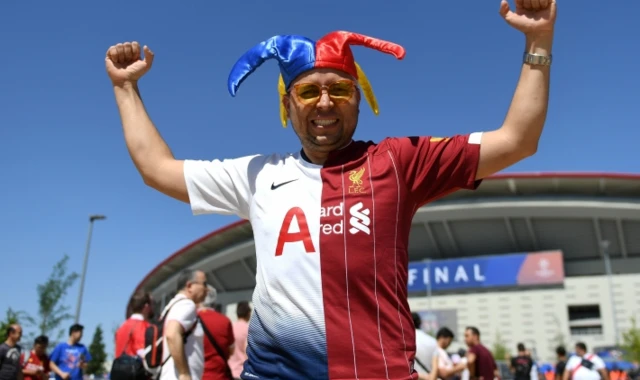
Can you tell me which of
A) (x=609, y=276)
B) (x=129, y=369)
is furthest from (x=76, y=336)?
(x=609, y=276)

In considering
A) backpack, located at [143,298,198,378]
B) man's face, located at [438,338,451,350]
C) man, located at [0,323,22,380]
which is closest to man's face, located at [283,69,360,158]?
backpack, located at [143,298,198,378]

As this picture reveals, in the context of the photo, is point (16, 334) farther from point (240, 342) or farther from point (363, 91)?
point (363, 91)

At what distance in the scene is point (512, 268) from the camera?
125 feet

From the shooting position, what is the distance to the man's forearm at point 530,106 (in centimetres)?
177

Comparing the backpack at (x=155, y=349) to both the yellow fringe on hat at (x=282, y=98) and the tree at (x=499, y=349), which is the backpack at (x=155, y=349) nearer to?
the yellow fringe on hat at (x=282, y=98)

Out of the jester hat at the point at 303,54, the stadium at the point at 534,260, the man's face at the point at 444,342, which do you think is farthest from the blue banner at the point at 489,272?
the jester hat at the point at 303,54

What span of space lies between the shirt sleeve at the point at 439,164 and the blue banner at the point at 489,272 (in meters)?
38.0

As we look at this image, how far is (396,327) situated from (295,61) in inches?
39.1

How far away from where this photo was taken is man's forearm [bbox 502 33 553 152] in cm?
177

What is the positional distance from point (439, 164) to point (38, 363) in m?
10.4

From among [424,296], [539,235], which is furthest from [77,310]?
[539,235]

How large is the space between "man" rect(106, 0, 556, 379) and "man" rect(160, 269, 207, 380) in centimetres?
284

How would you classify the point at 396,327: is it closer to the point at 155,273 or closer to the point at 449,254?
the point at 449,254

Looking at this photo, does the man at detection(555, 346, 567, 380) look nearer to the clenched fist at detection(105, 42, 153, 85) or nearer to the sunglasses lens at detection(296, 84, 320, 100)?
the sunglasses lens at detection(296, 84, 320, 100)
